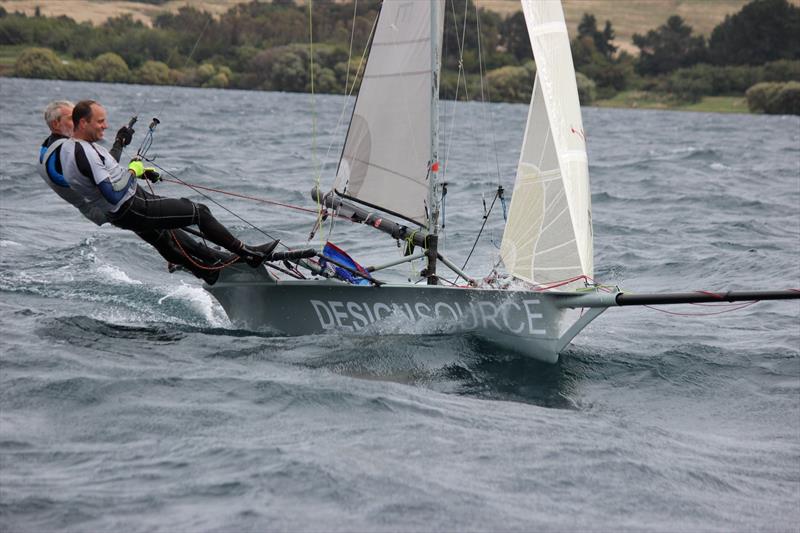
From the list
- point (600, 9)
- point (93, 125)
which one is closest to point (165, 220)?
point (93, 125)

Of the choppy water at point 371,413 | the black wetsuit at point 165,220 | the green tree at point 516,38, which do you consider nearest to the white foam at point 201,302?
the choppy water at point 371,413

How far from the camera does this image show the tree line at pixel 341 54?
72.9 metres

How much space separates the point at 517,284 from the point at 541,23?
6.66 feet

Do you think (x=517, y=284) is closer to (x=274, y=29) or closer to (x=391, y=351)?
(x=391, y=351)

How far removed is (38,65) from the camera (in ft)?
227

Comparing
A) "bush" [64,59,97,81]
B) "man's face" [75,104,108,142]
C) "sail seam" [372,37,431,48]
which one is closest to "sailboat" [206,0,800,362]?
"sail seam" [372,37,431,48]

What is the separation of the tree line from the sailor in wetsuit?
185 ft

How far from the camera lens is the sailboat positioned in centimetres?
765

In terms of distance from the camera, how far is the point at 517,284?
7.83 m

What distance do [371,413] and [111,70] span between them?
7058 cm

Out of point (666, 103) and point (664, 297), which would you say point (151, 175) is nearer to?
point (664, 297)

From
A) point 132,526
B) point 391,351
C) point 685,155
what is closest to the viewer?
point 132,526

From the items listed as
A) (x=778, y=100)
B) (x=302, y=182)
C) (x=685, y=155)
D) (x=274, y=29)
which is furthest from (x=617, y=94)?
(x=302, y=182)

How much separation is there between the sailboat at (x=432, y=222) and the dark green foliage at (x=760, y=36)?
93.5m
